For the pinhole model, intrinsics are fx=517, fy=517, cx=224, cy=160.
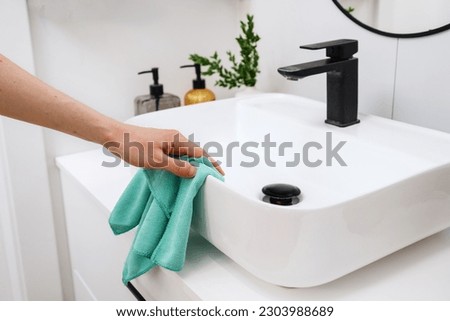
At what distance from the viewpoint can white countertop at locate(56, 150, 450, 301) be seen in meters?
0.79

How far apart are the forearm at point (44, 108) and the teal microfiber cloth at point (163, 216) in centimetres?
11

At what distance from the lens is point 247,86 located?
4.67 feet

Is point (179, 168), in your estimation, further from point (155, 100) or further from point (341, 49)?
point (155, 100)

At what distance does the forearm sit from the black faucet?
0.43 metres

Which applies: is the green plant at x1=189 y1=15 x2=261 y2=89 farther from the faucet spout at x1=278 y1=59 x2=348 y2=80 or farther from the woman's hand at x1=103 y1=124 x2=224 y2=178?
the woman's hand at x1=103 y1=124 x2=224 y2=178

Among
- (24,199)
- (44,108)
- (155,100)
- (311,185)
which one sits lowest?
(24,199)

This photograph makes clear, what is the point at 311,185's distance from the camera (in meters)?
1.06

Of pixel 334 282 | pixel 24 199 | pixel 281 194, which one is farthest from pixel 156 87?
pixel 334 282

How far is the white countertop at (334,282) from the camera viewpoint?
79cm

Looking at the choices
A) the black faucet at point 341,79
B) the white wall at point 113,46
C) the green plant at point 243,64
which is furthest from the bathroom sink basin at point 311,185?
the white wall at point 113,46

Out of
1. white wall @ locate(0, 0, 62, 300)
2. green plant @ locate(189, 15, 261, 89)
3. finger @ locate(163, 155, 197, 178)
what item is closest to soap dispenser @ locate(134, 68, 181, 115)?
green plant @ locate(189, 15, 261, 89)

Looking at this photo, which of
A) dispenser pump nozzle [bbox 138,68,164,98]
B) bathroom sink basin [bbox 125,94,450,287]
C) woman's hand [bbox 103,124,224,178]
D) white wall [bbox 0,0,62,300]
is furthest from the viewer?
dispenser pump nozzle [bbox 138,68,164,98]

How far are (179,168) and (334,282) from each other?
307 mm
